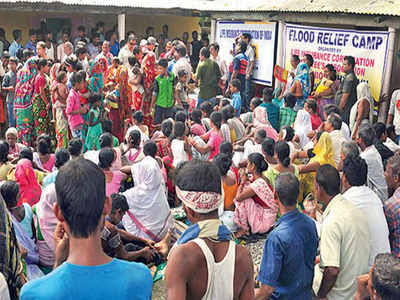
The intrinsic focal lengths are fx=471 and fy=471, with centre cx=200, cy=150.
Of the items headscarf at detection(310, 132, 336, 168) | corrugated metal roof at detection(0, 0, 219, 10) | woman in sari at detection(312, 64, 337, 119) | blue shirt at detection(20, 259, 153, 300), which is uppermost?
corrugated metal roof at detection(0, 0, 219, 10)

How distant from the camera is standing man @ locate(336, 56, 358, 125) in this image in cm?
801

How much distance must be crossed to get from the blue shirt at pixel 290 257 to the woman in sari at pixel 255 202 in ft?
6.63

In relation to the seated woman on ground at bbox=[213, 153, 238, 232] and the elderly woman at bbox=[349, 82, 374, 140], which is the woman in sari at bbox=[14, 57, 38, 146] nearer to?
the seated woman on ground at bbox=[213, 153, 238, 232]

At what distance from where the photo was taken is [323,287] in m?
3.12

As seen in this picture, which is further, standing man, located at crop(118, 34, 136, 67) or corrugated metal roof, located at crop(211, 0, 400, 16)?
standing man, located at crop(118, 34, 136, 67)

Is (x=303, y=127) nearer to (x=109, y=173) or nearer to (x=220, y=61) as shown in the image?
(x=109, y=173)

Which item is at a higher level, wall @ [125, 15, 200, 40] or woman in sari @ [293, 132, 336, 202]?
wall @ [125, 15, 200, 40]

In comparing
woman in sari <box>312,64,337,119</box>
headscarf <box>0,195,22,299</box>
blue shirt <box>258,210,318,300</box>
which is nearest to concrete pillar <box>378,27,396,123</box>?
woman in sari <box>312,64,337,119</box>

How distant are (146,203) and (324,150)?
2.27 m

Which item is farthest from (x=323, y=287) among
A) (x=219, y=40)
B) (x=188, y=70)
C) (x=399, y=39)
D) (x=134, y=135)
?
(x=219, y=40)

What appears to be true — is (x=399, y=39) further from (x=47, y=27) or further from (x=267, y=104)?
(x=47, y=27)

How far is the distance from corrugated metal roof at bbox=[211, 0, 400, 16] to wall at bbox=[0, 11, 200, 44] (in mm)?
6071

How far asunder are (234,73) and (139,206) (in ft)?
20.3

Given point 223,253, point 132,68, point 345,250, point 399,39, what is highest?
point 399,39
